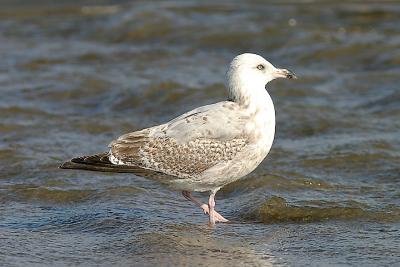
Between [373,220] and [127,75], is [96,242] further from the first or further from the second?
[127,75]

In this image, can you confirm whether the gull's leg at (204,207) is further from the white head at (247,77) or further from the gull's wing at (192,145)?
the white head at (247,77)

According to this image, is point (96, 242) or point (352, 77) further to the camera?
point (352, 77)

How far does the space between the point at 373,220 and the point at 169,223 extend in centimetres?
154

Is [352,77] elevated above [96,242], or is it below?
above

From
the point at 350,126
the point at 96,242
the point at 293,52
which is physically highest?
the point at 293,52

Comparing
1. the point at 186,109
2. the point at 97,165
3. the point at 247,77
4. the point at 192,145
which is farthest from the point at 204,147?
the point at 186,109

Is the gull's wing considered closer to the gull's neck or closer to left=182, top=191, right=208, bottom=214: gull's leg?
the gull's neck

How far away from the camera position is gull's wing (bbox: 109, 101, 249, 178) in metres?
6.94

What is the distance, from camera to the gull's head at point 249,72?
7184mm

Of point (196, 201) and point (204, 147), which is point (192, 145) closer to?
point (204, 147)

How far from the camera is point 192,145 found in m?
6.99

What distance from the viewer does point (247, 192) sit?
8.15 metres

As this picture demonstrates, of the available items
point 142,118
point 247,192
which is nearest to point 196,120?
point 247,192

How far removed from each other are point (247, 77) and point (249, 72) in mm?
51
